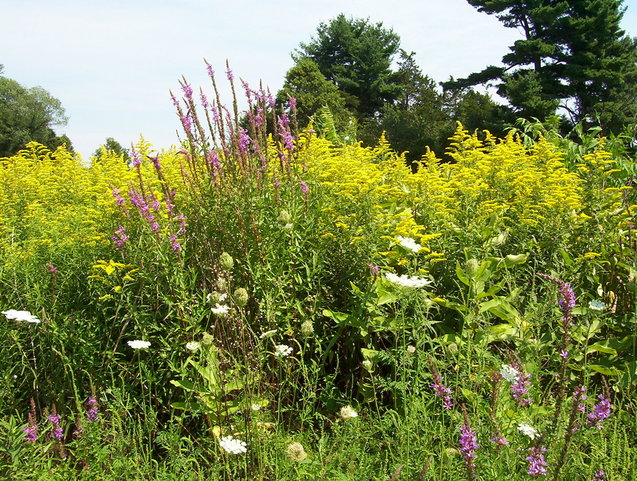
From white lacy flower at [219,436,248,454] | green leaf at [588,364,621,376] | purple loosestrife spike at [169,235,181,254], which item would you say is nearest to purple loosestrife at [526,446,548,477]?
white lacy flower at [219,436,248,454]

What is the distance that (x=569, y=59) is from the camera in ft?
77.5

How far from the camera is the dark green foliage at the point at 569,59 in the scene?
22.4 metres

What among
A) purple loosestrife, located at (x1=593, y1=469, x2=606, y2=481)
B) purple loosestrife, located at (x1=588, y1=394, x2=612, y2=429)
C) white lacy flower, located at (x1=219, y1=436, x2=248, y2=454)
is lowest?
purple loosestrife, located at (x1=593, y1=469, x2=606, y2=481)

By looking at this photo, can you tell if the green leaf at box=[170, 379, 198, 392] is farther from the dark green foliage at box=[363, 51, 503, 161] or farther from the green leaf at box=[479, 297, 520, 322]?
the dark green foliage at box=[363, 51, 503, 161]

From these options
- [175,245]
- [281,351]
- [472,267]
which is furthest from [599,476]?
[175,245]

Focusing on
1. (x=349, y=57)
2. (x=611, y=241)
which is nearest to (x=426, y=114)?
(x=349, y=57)

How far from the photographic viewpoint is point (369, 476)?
1.86 m

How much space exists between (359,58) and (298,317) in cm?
3328

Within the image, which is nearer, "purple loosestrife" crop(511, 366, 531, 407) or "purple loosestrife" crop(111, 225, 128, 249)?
"purple loosestrife" crop(511, 366, 531, 407)

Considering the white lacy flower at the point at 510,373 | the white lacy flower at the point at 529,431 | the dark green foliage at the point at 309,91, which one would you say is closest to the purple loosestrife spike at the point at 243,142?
the white lacy flower at the point at 510,373

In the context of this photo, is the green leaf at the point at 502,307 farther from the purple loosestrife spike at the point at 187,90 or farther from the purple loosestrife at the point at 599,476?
the purple loosestrife spike at the point at 187,90

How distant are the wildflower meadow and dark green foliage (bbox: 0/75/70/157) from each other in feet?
123

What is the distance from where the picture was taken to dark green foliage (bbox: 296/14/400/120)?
3319 centimetres

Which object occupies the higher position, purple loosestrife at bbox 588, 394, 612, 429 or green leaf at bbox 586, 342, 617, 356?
purple loosestrife at bbox 588, 394, 612, 429
